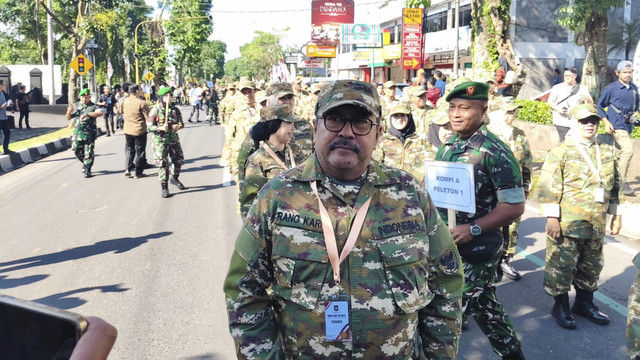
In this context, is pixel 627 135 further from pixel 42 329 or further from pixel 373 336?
pixel 42 329

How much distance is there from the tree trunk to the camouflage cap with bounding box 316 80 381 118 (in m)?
17.6

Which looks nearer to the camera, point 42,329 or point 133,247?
point 42,329

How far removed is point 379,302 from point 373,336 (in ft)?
0.41

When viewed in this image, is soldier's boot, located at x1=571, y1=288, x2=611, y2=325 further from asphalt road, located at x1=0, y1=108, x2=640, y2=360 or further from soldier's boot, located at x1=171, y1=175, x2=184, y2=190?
soldier's boot, located at x1=171, y1=175, x2=184, y2=190

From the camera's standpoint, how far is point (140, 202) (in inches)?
392

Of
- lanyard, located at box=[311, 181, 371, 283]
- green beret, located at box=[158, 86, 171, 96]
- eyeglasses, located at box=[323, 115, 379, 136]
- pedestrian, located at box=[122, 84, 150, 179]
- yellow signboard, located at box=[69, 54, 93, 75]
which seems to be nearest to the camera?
lanyard, located at box=[311, 181, 371, 283]

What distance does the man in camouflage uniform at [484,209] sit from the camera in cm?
352

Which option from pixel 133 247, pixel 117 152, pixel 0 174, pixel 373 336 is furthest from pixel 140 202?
pixel 373 336

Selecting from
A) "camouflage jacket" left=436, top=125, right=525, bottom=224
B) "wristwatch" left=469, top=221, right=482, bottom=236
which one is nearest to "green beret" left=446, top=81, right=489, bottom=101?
"camouflage jacket" left=436, top=125, right=525, bottom=224

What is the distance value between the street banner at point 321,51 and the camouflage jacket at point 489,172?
47.9 metres

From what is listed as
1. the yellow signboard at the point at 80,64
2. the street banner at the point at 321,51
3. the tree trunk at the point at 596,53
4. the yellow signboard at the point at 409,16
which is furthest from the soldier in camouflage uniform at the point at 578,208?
the street banner at the point at 321,51

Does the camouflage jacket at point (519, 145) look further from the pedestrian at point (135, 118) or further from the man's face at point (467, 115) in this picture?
the pedestrian at point (135, 118)

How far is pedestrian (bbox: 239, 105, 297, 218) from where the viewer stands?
4.25 meters

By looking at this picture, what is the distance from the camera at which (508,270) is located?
5953 mm
